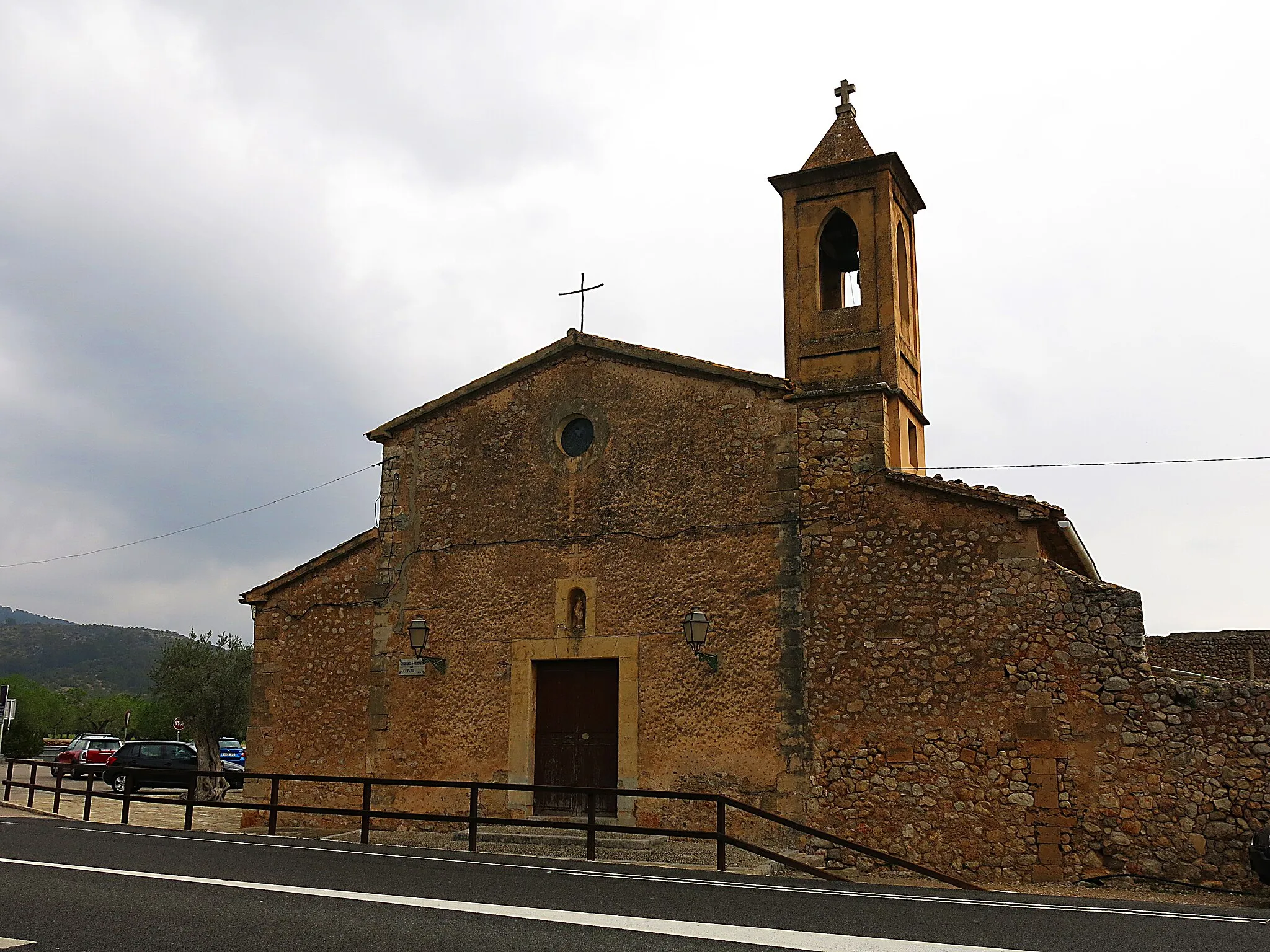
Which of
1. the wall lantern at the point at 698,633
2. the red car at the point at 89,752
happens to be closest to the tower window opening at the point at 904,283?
the wall lantern at the point at 698,633

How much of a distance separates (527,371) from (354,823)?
263 inches

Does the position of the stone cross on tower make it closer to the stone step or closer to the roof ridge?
the roof ridge

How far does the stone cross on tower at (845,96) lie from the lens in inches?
587

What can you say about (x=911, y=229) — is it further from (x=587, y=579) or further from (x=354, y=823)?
(x=354, y=823)

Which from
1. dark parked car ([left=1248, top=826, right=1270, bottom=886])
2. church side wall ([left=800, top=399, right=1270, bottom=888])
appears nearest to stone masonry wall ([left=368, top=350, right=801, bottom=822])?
church side wall ([left=800, top=399, right=1270, bottom=888])

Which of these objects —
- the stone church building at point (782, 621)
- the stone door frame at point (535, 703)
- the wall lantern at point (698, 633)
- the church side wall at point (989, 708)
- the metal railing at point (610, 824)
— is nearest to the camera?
the metal railing at point (610, 824)

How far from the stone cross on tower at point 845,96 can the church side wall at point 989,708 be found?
4.66 metres

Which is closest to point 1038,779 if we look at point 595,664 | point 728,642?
point 728,642

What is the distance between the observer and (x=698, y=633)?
1279 cm

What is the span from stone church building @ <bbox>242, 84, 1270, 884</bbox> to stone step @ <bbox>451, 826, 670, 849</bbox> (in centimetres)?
36

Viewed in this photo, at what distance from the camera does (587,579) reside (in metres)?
13.9

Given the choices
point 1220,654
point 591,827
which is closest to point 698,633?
point 591,827

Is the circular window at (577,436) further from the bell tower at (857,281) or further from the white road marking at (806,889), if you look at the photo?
the white road marking at (806,889)

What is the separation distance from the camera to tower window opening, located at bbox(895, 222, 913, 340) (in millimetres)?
14263
